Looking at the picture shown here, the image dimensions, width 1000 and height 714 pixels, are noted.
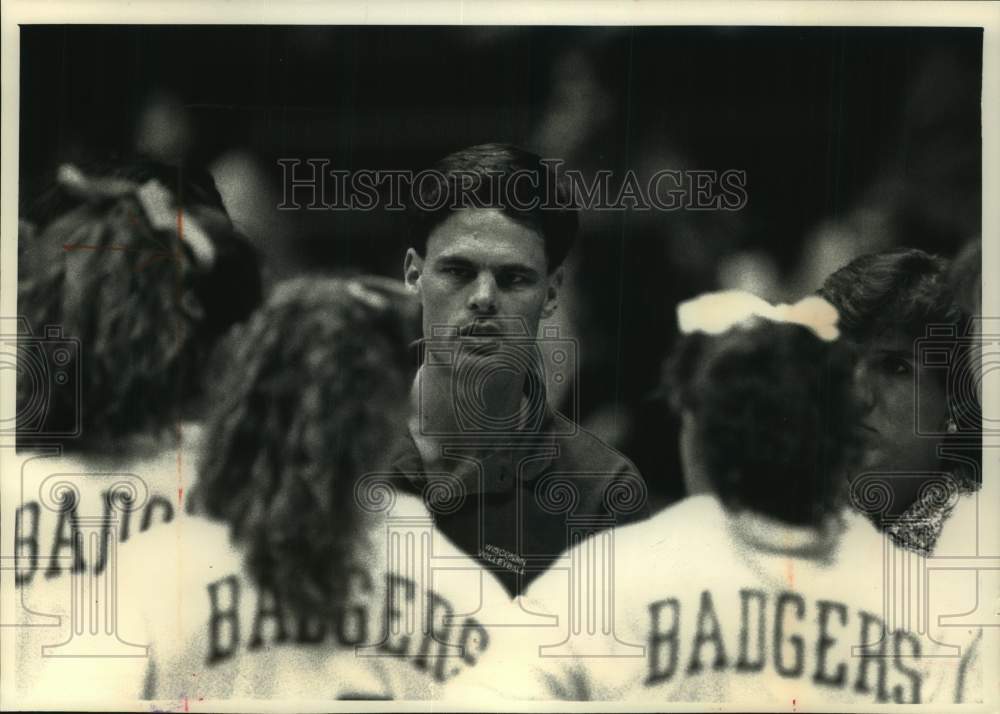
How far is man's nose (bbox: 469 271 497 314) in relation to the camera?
5438 mm

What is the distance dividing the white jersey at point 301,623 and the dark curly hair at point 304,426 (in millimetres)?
160

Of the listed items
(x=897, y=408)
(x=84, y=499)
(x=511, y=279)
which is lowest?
(x=84, y=499)

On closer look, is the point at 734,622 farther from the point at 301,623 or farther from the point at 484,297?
the point at 301,623

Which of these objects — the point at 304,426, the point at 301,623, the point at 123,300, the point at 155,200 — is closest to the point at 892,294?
the point at 304,426

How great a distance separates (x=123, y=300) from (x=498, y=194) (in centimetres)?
198

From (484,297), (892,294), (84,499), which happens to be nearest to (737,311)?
(892,294)

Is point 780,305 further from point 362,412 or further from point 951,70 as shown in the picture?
point 362,412

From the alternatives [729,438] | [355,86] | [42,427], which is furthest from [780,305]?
[42,427]

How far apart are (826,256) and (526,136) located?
162 centimetres

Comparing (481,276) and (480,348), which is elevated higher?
(481,276)

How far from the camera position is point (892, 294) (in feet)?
17.9

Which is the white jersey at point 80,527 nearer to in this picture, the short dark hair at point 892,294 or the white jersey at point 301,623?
the white jersey at point 301,623

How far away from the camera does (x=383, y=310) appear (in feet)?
17.9

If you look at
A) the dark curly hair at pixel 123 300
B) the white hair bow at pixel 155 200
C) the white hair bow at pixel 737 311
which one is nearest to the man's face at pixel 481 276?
the white hair bow at pixel 737 311
